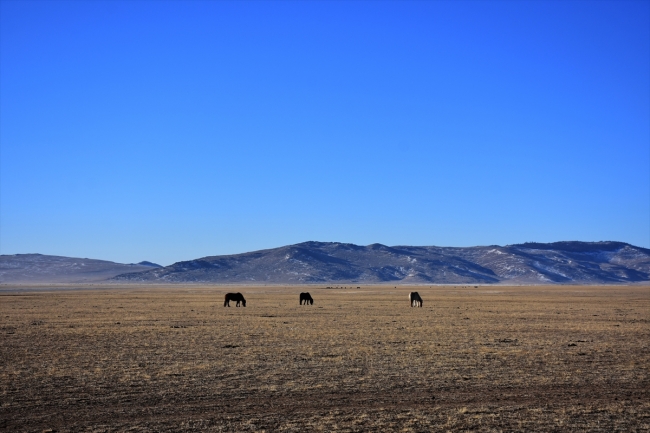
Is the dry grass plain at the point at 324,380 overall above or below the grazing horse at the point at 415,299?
below

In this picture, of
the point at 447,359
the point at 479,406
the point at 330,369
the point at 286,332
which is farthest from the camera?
the point at 286,332

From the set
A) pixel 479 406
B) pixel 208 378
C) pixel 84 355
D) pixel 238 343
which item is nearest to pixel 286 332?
pixel 238 343

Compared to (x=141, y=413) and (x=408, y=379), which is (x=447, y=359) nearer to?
(x=408, y=379)

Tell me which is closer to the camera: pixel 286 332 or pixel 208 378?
pixel 208 378

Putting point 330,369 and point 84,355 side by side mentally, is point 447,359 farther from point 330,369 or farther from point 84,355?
point 84,355

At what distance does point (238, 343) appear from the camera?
2394cm

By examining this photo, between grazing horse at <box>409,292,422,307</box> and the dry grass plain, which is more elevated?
grazing horse at <box>409,292,422,307</box>

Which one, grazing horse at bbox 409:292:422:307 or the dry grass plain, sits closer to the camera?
the dry grass plain

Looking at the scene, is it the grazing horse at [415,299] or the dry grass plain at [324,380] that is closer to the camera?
the dry grass plain at [324,380]

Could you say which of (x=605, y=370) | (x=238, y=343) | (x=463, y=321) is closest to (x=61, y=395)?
(x=238, y=343)

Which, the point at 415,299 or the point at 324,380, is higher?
the point at 415,299

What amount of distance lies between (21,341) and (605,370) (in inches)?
766

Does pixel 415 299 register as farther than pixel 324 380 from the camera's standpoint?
Yes

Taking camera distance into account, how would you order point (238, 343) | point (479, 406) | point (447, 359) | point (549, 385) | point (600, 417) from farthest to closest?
point (238, 343)
point (447, 359)
point (549, 385)
point (479, 406)
point (600, 417)
